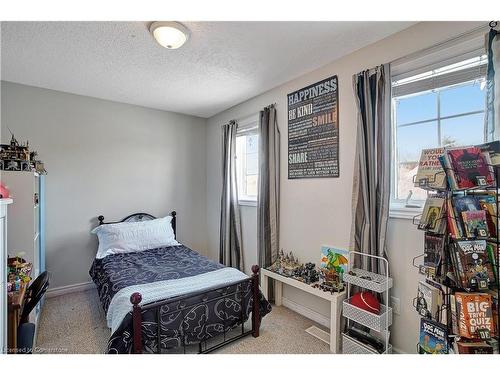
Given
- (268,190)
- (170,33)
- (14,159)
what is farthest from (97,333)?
(170,33)

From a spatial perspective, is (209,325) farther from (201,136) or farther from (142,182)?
(201,136)

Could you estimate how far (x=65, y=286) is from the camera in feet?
10.1

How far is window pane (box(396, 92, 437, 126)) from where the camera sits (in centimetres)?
181

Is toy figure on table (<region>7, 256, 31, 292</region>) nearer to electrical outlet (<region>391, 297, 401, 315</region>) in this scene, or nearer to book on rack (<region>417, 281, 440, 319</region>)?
book on rack (<region>417, 281, 440, 319</region>)

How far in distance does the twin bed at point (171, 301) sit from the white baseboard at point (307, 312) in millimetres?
508

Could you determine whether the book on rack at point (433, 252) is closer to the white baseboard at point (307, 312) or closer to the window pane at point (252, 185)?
the white baseboard at point (307, 312)

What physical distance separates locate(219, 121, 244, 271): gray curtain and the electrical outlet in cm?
185

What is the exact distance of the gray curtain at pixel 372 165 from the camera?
188 cm

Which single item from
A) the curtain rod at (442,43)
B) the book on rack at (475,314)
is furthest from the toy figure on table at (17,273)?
the curtain rod at (442,43)

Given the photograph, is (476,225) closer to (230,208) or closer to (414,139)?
(414,139)

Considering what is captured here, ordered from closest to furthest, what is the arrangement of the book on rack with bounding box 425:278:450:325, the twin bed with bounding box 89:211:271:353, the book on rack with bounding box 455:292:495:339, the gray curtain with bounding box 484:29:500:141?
the book on rack with bounding box 455:292:495:339 → the book on rack with bounding box 425:278:450:325 → the gray curtain with bounding box 484:29:500:141 → the twin bed with bounding box 89:211:271:353

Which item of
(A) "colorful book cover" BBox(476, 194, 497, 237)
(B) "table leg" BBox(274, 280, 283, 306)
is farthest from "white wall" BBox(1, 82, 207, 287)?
(A) "colorful book cover" BBox(476, 194, 497, 237)
